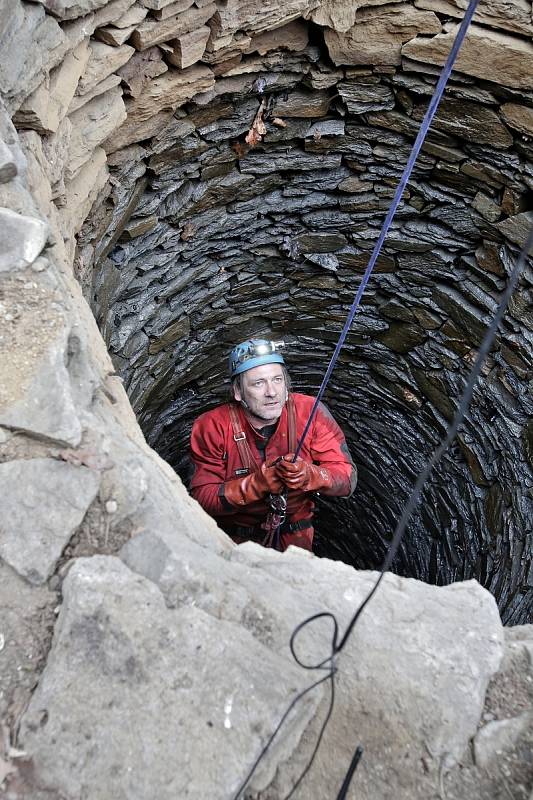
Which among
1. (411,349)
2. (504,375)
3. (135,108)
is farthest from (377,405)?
(135,108)

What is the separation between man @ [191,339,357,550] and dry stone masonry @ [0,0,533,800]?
0.93 m

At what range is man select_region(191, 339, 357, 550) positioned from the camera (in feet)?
13.8

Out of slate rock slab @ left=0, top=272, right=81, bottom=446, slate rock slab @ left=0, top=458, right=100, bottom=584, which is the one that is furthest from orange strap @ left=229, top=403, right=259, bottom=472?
slate rock slab @ left=0, top=458, right=100, bottom=584

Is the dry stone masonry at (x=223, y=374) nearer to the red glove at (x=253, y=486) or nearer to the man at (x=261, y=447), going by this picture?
the man at (x=261, y=447)

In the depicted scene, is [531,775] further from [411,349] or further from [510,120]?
[411,349]

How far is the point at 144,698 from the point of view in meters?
1.57

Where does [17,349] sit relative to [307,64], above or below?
below

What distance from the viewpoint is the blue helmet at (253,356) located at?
426 centimetres

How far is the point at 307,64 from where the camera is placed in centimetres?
440

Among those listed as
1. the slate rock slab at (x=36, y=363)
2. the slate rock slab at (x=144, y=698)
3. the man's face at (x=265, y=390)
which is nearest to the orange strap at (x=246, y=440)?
the man's face at (x=265, y=390)

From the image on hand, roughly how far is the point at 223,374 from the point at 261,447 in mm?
2008

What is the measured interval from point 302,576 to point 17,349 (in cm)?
109

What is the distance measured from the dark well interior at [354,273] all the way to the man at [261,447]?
95 centimetres

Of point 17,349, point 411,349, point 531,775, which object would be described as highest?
point 17,349
